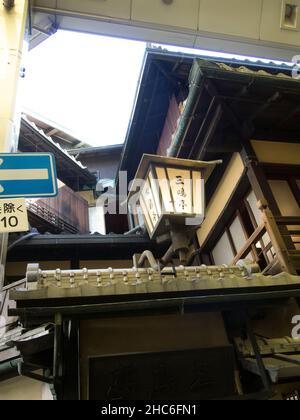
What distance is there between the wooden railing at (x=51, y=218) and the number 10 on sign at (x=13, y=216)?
34.0 ft

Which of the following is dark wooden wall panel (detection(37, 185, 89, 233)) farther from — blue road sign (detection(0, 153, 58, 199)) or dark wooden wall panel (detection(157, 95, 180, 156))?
blue road sign (detection(0, 153, 58, 199))

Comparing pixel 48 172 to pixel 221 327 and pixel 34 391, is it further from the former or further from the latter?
pixel 34 391

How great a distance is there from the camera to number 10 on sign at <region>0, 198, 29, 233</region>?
130 inches

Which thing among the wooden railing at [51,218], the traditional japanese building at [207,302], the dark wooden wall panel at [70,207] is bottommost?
the traditional japanese building at [207,302]

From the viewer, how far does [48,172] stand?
12.3 feet

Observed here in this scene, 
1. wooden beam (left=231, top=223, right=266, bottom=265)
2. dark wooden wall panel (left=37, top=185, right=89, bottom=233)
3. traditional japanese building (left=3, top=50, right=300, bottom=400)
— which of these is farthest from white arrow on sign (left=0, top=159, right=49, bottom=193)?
dark wooden wall panel (left=37, top=185, right=89, bottom=233)

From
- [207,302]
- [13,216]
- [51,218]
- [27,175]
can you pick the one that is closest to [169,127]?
[51,218]

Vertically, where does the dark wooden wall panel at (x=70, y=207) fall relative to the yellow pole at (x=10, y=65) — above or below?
above

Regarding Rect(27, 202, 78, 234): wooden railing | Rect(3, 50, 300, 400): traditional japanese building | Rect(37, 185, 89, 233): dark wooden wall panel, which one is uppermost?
Rect(37, 185, 89, 233): dark wooden wall panel

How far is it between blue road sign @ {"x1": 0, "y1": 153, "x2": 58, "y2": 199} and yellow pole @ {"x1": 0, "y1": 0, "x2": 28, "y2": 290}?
60cm

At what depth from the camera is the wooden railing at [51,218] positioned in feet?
45.0

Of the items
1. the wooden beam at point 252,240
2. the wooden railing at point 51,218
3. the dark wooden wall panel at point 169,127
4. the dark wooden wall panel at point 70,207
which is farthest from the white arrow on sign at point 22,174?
the dark wooden wall panel at point 70,207

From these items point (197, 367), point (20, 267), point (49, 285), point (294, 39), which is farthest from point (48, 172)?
point (20, 267)

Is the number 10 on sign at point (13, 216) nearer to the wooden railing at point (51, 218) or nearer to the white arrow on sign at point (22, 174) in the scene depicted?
the white arrow on sign at point (22, 174)
